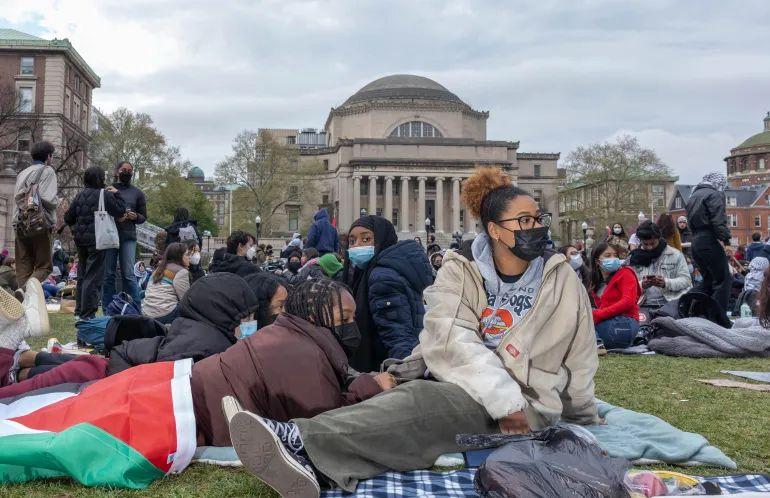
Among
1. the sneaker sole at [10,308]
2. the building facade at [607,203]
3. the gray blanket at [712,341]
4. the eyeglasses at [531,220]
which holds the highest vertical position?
the building facade at [607,203]

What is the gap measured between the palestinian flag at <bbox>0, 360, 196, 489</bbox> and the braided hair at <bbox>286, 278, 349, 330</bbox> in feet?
2.46

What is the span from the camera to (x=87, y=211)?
8.77m

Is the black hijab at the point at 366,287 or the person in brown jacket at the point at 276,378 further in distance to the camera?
the black hijab at the point at 366,287

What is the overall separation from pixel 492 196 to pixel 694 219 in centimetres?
629

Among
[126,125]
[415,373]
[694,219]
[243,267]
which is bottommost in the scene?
[415,373]

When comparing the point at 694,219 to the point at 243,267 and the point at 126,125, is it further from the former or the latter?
the point at 126,125

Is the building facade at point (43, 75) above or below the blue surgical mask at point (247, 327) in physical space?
above

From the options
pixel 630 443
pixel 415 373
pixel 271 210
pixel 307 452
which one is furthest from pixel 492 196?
pixel 271 210

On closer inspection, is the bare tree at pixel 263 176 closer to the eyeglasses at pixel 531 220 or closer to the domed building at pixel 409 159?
the domed building at pixel 409 159

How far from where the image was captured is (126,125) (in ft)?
173

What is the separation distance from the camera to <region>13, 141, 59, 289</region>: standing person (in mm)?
8688

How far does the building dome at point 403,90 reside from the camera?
77.7m

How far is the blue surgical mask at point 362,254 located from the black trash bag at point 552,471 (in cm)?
300

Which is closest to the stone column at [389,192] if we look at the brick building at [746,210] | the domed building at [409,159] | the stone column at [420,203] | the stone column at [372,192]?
the domed building at [409,159]
